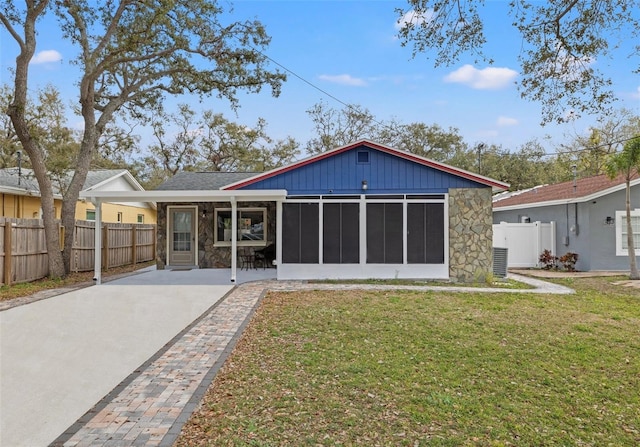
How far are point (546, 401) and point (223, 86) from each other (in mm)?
14172

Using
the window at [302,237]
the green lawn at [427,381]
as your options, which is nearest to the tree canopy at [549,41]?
the green lawn at [427,381]

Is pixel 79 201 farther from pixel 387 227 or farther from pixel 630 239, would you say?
pixel 630 239

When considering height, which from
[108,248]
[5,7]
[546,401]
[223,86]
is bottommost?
[546,401]

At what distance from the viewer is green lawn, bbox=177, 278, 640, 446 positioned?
3344 millimetres

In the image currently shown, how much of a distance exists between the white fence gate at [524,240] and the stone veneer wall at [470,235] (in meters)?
5.38

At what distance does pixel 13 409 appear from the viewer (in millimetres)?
3734

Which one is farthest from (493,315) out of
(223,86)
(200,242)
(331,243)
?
(223,86)

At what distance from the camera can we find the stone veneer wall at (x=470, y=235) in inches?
456

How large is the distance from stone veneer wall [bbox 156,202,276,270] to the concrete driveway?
12.2 ft

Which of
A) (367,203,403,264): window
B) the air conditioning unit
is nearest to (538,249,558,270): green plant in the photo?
the air conditioning unit

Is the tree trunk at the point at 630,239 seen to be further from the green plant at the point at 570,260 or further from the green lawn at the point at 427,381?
the green lawn at the point at 427,381

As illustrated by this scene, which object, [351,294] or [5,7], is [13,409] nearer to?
[351,294]

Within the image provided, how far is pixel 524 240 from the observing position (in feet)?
54.2

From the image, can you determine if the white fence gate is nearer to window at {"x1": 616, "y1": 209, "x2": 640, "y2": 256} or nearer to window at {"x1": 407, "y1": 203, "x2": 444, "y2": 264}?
window at {"x1": 616, "y1": 209, "x2": 640, "y2": 256}
